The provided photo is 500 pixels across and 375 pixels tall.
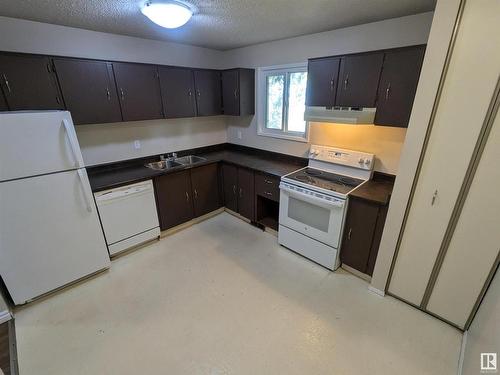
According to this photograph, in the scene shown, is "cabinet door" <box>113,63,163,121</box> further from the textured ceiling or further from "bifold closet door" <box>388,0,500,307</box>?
"bifold closet door" <box>388,0,500,307</box>

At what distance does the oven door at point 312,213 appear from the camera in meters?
2.24

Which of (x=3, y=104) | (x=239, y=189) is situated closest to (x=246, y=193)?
(x=239, y=189)

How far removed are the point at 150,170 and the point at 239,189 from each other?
1206 millimetres

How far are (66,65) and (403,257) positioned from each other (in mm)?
3541

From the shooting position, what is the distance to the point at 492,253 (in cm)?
155

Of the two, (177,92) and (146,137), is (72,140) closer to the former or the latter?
(146,137)

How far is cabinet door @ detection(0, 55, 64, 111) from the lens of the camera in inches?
77.4

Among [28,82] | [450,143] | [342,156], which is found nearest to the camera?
[450,143]

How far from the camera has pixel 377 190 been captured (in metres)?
2.24

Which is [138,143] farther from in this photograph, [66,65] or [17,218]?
[17,218]

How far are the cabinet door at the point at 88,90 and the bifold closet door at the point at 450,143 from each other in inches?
117

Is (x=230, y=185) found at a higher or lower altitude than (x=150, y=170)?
lower

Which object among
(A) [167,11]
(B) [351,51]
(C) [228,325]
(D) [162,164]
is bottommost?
(C) [228,325]

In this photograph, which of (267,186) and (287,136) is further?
(287,136)
